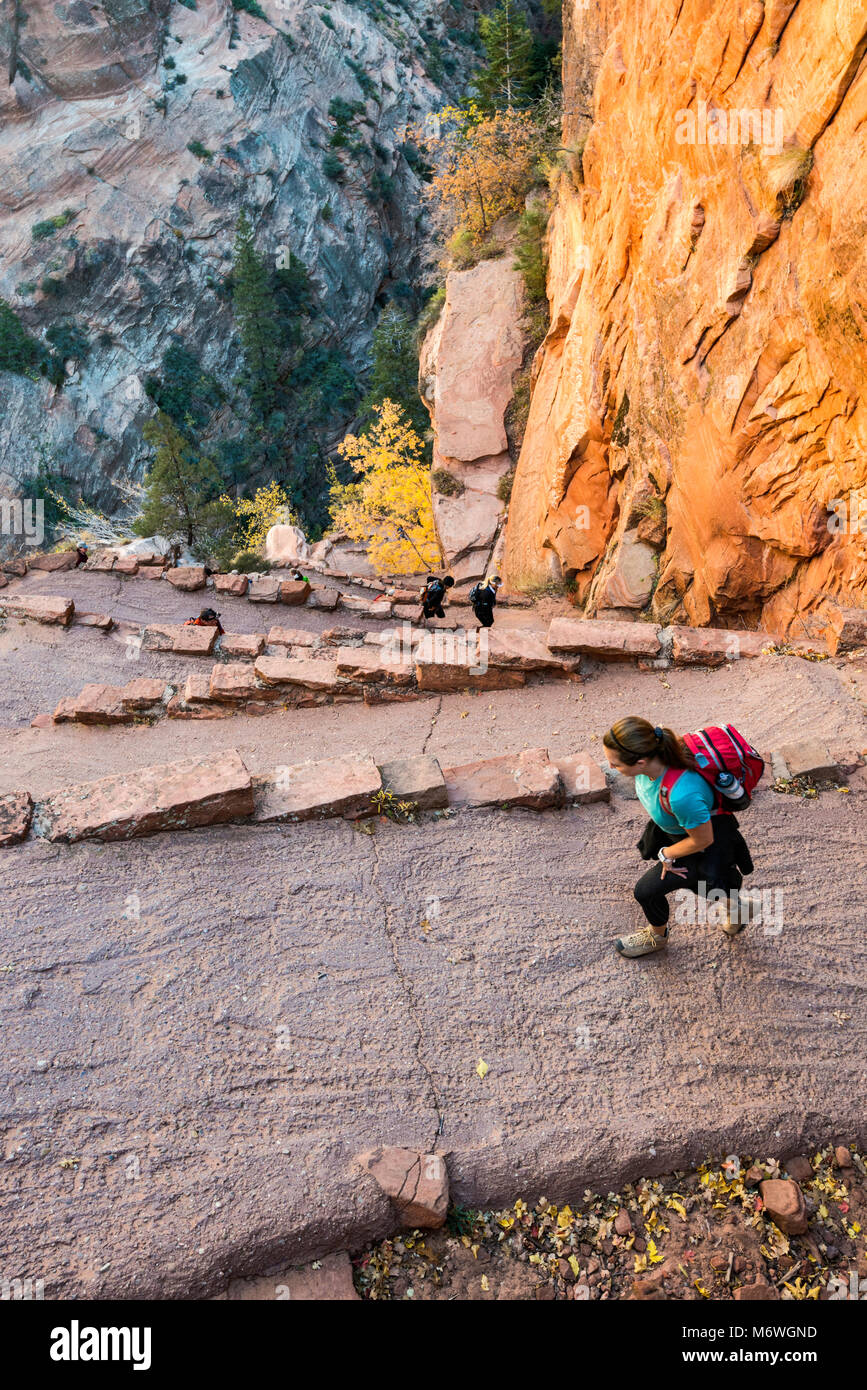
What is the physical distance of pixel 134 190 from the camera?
46.2 meters

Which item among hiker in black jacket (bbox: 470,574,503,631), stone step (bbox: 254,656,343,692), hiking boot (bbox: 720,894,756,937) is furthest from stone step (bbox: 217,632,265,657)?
hiking boot (bbox: 720,894,756,937)

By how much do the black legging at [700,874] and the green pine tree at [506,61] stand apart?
29.6 meters

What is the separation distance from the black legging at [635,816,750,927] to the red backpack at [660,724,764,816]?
0.27m

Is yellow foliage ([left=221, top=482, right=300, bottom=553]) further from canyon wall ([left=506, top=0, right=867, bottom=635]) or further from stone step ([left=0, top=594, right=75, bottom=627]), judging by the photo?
canyon wall ([left=506, top=0, right=867, bottom=635])

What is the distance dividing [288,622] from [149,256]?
42902 millimetres

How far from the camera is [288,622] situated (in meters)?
15.6

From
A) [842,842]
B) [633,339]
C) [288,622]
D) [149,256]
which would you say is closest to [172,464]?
[288,622]

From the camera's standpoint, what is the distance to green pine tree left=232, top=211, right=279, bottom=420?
1793 inches

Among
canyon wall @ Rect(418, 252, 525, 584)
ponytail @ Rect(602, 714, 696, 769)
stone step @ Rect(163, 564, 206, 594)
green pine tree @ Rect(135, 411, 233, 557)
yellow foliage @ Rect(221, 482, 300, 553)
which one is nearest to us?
ponytail @ Rect(602, 714, 696, 769)

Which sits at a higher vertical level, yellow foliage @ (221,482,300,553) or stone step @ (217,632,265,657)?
yellow foliage @ (221,482,300,553)

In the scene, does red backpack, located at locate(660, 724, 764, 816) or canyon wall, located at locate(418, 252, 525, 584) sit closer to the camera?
red backpack, located at locate(660, 724, 764, 816)

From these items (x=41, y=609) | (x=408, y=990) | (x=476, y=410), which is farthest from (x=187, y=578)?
(x=408, y=990)

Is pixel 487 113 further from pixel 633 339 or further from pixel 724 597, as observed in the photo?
pixel 724 597

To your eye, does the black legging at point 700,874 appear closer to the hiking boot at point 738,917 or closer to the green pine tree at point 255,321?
the hiking boot at point 738,917
